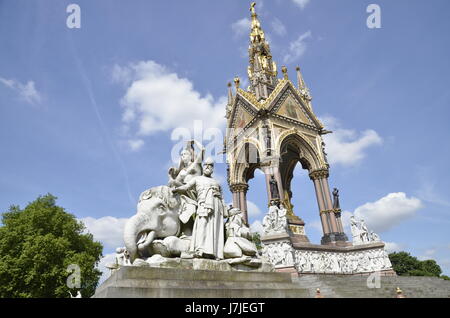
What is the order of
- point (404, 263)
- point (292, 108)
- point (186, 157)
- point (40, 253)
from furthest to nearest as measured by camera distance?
point (404, 263) < point (292, 108) < point (40, 253) < point (186, 157)

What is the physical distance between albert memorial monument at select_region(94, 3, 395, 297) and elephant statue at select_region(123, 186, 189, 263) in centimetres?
1

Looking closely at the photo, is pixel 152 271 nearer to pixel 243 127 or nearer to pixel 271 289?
pixel 271 289

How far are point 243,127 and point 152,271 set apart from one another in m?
21.8

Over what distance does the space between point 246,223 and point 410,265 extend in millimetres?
48537

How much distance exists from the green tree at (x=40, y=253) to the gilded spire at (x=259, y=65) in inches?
698

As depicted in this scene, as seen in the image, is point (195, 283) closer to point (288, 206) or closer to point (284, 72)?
point (288, 206)

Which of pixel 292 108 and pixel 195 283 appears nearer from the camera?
pixel 195 283

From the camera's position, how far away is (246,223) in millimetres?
4898

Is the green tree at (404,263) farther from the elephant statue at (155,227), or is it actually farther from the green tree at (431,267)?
the elephant statue at (155,227)

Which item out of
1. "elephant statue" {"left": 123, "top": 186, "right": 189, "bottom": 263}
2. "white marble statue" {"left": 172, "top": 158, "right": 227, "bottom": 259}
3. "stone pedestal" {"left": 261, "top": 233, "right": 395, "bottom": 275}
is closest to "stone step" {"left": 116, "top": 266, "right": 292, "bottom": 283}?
"white marble statue" {"left": 172, "top": 158, "right": 227, "bottom": 259}

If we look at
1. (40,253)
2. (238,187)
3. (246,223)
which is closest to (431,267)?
(238,187)

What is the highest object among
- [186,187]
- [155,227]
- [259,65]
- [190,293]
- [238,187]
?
[259,65]
